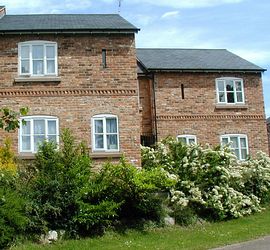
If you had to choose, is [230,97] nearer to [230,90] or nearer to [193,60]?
[230,90]

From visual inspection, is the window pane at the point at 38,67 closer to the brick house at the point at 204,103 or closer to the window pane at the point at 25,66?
the window pane at the point at 25,66

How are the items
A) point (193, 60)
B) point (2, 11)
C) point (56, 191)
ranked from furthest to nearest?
point (193, 60)
point (2, 11)
point (56, 191)

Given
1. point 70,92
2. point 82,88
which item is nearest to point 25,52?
point 70,92

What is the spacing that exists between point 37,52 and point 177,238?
10179 mm

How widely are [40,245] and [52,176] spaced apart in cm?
223

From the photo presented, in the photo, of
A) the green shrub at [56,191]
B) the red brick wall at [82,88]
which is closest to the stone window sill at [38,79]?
the red brick wall at [82,88]

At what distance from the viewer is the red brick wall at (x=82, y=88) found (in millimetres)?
19891

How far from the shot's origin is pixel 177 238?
1506 centimetres

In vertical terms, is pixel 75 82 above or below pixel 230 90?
below

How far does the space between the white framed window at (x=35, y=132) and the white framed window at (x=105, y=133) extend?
5.22 ft

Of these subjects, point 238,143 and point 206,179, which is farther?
point 238,143

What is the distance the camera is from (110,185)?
15734mm

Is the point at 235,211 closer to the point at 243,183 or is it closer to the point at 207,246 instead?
the point at 243,183

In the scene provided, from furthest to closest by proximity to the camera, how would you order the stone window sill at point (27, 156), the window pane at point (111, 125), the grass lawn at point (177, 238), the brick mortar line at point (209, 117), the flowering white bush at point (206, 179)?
the brick mortar line at point (209, 117), the window pane at point (111, 125), the stone window sill at point (27, 156), the flowering white bush at point (206, 179), the grass lawn at point (177, 238)
